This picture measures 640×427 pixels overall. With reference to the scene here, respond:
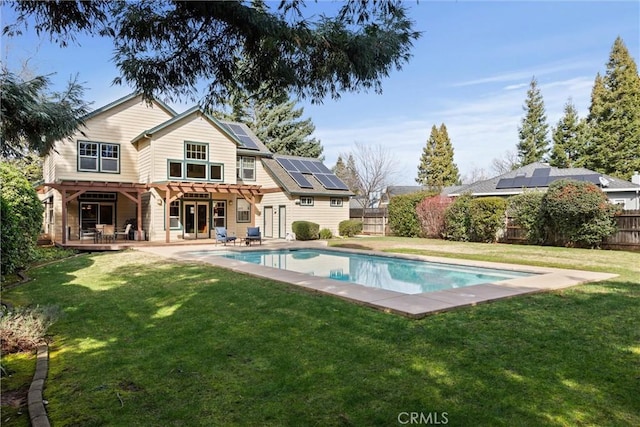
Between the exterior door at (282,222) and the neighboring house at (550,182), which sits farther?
the neighboring house at (550,182)

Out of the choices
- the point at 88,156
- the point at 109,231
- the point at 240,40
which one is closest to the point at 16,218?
the point at 240,40

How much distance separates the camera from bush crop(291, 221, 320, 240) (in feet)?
71.7

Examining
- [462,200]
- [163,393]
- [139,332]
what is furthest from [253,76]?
[462,200]

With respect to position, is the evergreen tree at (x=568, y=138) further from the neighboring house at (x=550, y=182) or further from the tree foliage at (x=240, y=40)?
the tree foliage at (x=240, y=40)

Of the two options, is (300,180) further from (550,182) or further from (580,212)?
(550,182)

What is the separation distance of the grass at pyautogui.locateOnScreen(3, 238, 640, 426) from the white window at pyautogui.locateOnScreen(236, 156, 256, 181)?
17320 mm

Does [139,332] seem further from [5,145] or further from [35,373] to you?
[5,145]

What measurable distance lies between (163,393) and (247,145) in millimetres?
22059

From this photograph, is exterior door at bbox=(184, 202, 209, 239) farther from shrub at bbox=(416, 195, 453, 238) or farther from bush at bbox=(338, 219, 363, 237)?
shrub at bbox=(416, 195, 453, 238)

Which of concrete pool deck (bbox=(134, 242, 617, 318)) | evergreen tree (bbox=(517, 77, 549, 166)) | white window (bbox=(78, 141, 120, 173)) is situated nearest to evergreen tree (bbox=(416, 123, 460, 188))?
evergreen tree (bbox=(517, 77, 549, 166))

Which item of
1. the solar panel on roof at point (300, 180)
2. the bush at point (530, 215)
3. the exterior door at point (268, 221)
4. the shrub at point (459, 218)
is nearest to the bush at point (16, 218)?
the exterior door at point (268, 221)

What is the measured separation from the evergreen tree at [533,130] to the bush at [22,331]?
148 feet

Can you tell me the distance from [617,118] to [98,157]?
39708 mm

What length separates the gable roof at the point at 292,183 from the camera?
22.7m
